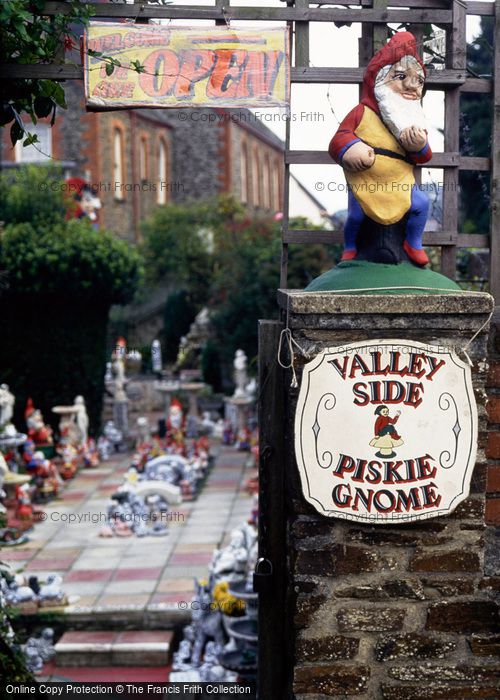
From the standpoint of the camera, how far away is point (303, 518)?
11.7 ft

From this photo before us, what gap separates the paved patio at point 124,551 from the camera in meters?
8.88

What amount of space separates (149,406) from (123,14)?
16.5 m

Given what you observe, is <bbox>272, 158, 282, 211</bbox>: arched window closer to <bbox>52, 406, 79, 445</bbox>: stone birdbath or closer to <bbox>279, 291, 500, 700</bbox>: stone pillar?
<bbox>52, 406, 79, 445</bbox>: stone birdbath

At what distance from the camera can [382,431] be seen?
3.55m

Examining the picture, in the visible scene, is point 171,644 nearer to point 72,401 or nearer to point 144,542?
point 144,542

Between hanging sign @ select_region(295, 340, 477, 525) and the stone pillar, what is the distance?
0.17 feet

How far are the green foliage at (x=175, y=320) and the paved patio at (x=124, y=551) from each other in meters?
9.88

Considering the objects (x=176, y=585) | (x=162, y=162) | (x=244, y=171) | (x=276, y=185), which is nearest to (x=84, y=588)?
(x=176, y=585)

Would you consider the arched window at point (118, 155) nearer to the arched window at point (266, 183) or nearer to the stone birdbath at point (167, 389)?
the stone birdbath at point (167, 389)

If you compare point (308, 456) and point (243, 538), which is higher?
point (308, 456)

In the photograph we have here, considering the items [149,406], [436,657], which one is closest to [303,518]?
[436,657]

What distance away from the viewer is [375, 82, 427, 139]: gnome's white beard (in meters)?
3.76

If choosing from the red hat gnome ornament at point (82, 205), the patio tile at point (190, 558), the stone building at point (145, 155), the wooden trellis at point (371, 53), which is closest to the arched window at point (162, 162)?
the stone building at point (145, 155)

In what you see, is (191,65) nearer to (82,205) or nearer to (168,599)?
(168,599)
